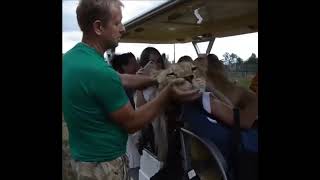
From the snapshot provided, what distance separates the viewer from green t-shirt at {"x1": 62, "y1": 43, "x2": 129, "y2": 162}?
1545 mm

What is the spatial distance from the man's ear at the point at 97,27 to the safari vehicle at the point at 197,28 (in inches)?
24.0

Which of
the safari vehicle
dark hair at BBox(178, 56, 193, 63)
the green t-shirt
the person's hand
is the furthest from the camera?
dark hair at BBox(178, 56, 193, 63)

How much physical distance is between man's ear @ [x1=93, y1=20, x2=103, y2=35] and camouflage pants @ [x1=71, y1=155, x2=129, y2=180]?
1.63ft

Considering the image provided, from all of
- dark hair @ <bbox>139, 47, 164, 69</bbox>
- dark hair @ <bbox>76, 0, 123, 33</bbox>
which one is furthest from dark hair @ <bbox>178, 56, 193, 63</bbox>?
dark hair @ <bbox>76, 0, 123, 33</bbox>

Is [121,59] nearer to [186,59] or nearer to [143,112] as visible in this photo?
[186,59]

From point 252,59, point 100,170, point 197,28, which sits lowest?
point 100,170

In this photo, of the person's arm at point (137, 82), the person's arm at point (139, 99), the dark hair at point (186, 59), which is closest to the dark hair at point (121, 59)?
the person's arm at point (139, 99)

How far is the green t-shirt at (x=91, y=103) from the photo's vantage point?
5.07 feet

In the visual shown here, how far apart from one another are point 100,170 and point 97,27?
0.55 metres

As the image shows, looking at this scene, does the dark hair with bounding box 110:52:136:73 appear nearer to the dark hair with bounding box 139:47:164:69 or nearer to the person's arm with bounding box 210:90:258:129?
the dark hair with bounding box 139:47:164:69

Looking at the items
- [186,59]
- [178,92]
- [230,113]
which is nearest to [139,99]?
Result: [186,59]

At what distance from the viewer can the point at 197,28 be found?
2.89 metres
